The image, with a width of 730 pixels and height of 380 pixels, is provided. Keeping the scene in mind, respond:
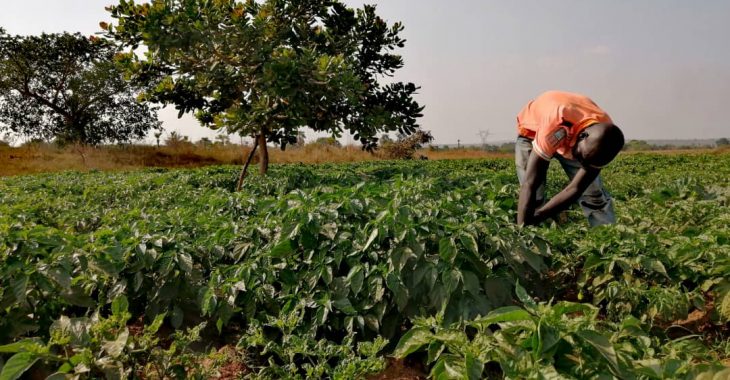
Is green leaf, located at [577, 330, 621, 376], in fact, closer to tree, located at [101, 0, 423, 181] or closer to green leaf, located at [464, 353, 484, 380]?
green leaf, located at [464, 353, 484, 380]

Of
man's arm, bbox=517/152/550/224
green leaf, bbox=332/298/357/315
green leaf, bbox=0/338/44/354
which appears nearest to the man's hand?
man's arm, bbox=517/152/550/224

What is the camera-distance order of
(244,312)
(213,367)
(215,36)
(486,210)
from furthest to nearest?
(215,36), (486,210), (244,312), (213,367)

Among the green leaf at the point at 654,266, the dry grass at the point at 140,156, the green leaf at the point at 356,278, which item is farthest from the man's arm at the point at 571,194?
the dry grass at the point at 140,156

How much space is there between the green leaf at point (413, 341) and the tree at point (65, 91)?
21.4 m

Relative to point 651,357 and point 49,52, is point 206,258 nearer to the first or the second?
point 651,357

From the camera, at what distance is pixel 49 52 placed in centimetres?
2003

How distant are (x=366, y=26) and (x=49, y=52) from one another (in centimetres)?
1738

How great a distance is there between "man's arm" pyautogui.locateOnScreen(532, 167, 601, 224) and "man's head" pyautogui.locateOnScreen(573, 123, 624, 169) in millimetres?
64

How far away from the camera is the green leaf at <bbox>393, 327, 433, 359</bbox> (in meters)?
1.76

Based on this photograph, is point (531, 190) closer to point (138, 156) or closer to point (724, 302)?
point (724, 302)

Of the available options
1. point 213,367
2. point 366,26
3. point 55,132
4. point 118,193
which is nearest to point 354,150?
point 55,132

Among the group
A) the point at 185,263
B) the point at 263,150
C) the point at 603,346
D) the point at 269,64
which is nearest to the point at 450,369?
the point at 603,346

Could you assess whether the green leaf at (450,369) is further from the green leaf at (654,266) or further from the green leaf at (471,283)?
the green leaf at (654,266)

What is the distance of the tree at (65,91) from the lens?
19.8 m
